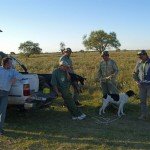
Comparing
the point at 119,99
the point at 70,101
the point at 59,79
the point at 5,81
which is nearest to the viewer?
the point at 5,81

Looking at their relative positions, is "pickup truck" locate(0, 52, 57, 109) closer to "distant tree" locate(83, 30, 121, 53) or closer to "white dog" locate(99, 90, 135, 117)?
"white dog" locate(99, 90, 135, 117)

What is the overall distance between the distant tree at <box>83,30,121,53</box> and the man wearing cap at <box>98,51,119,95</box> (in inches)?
3096

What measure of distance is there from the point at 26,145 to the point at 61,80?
103 inches

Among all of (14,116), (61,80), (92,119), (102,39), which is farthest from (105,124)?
(102,39)

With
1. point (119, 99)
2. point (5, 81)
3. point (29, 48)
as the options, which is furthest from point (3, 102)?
point (29, 48)

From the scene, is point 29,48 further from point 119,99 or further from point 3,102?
point 3,102

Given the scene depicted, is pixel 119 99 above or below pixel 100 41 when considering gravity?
below

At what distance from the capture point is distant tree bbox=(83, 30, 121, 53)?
9031 centimetres

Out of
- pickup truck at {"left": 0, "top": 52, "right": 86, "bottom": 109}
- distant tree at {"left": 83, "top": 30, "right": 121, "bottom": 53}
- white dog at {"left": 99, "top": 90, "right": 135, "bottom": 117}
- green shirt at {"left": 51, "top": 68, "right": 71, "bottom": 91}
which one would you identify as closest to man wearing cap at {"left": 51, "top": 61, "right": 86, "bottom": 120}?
green shirt at {"left": 51, "top": 68, "right": 71, "bottom": 91}

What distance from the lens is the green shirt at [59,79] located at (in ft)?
32.9

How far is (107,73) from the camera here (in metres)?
11.1

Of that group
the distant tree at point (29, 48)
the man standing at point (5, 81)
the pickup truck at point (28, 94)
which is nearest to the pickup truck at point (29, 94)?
the pickup truck at point (28, 94)

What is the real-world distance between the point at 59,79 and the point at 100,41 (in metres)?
82.1

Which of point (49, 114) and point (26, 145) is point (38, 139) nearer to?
point (26, 145)
